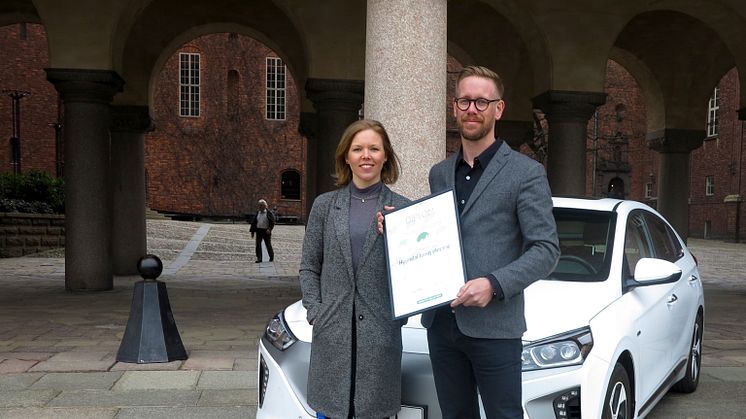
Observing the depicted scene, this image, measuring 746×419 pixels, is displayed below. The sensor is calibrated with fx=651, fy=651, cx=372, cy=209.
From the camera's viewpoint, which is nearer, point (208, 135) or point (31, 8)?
point (31, 8)

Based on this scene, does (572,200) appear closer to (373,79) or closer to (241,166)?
(373,79)

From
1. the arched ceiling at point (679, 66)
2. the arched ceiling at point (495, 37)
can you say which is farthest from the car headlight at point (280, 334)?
the arched ceiling at point (679, 66)

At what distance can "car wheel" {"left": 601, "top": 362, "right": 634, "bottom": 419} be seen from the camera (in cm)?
319

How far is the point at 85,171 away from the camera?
1047 cm

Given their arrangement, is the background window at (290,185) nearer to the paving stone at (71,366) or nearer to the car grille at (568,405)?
the paving stone at (71,366)

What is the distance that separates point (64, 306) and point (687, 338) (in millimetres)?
8126

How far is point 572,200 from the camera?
182 inches

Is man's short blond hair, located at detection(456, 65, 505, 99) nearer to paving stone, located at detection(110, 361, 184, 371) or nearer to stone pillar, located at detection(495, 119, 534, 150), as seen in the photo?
paving stone, located at detection(110, 361, 184, 371)

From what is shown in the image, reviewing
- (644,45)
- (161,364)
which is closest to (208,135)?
(644,45)

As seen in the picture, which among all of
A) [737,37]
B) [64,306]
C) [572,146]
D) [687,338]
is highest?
[737,37]

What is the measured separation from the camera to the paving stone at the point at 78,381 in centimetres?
517

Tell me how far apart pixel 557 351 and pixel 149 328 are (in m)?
4.23

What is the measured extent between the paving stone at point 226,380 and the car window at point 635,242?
3.03 m

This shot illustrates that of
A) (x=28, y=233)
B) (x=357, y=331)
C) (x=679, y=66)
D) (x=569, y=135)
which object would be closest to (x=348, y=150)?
(x=357, y=331)
